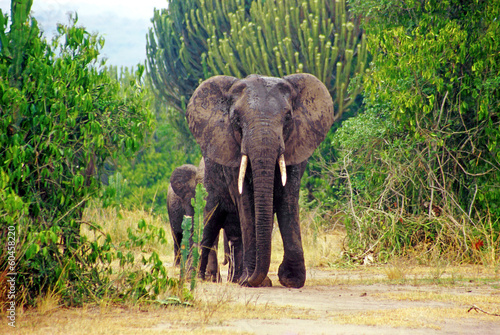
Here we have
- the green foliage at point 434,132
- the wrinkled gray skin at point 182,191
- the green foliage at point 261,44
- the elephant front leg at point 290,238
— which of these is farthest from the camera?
the green foliage at point 261,44

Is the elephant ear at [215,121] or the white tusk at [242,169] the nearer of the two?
the white tusk at [242,169]

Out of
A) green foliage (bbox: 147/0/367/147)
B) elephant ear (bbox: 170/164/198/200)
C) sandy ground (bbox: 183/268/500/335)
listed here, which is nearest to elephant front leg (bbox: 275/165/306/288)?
sandy ground (bbox: 183/268/500/335)

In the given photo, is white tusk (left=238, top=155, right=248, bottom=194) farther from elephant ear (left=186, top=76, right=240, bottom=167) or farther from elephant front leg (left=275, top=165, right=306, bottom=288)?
elephant front leg (left=275, top=165, right=306, bottom=288)

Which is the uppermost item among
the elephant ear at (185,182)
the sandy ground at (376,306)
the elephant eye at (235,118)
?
the elephant eye at (235,118)

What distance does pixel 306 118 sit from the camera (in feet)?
25.8

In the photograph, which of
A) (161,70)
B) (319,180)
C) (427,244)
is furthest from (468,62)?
(161,70)

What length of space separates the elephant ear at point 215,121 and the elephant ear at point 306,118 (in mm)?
711

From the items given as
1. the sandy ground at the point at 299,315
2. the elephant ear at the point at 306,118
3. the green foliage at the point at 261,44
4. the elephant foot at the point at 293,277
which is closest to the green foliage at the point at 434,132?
the elephant ear at the point at 306,118

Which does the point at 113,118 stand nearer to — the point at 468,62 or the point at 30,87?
the point at 30,87

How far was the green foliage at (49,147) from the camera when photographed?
5203 millimetres

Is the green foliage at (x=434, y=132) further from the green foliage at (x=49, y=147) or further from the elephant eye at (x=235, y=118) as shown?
the green foliage at (x=49, y=147)

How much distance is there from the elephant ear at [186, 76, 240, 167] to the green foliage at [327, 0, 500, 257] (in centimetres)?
368

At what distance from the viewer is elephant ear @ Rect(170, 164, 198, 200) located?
10617mm

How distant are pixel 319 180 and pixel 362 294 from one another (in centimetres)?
1514
